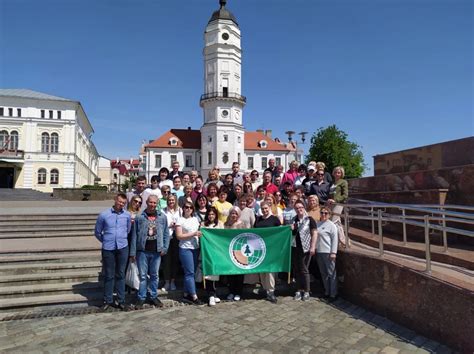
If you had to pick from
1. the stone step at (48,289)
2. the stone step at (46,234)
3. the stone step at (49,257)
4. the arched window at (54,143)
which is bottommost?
the stone step at (48,289)

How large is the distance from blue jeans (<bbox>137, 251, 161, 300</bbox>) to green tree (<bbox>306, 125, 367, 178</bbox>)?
145ft

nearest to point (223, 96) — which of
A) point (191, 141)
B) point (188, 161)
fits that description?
point (191, 141)

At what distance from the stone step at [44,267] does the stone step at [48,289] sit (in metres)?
0.42

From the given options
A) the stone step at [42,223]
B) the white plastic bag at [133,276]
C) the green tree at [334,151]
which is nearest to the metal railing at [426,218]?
the white plastic bag at [133,276]

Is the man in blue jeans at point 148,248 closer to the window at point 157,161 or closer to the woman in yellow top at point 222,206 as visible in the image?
the woman in yellow top at point 222,206

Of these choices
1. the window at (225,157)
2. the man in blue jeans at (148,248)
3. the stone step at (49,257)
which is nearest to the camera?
the man in blue jeans at (148,248)

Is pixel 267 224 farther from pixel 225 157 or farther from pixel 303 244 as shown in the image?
pixel 225 157

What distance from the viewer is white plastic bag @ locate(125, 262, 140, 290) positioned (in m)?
6.08

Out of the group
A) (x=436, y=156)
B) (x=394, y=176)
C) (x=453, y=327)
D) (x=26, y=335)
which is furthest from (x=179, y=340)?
(x=436, y=156)

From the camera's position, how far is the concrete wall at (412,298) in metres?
4.23

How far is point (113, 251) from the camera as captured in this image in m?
5.96

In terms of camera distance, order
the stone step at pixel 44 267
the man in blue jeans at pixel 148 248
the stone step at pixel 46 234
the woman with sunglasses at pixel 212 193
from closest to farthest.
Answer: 1. the man in blue jeans at pixel 148 248
2. the stone step at pixel 44 267
3. the woman with sunglasses at pixel 212 193
4. the stone step at pixel 46 234

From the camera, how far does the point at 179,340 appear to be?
4.71 metres

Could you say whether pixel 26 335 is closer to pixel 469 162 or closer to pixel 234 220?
pixel 234 220
